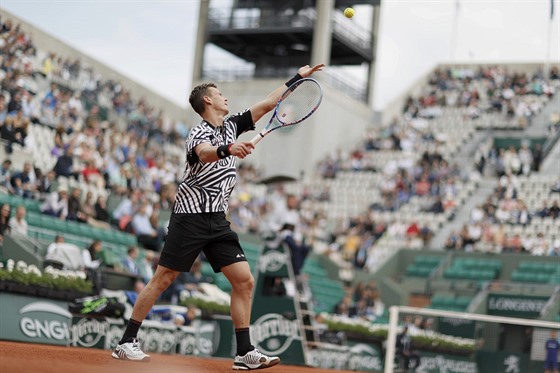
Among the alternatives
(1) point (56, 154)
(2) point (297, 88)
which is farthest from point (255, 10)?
(2) point (297, 88)

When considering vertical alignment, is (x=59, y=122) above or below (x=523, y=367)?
above

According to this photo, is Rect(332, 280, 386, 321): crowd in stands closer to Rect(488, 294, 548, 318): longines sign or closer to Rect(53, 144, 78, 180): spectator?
Rect(488, 294, 548, 318): longines sign

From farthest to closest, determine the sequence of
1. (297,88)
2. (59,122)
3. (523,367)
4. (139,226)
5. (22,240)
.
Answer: (59,122)
(139,226)
(523,367)
(22,240)
(297,88)

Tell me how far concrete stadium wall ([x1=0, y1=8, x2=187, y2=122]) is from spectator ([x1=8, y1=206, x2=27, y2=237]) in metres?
7.62

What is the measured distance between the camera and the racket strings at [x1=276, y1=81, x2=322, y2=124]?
899 cm

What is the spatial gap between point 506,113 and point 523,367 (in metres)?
20.3

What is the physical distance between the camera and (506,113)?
36.1 meters

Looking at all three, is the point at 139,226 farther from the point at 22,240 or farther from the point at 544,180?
the point at 544,180

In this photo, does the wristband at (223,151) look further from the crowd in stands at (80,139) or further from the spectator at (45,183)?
the spectator at (45,183)

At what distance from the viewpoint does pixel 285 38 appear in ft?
130

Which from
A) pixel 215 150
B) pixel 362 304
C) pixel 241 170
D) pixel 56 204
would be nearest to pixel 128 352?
pixel 215 150

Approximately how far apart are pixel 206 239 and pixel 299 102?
1543 mm

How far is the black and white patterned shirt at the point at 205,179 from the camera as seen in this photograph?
8.48 meters

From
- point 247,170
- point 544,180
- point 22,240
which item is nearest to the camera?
point 22,240
